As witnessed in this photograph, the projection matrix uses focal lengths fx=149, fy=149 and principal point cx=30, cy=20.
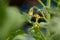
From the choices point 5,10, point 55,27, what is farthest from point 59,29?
point 5,10

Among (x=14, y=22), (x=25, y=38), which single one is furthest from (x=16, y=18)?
(x=25, y=38)

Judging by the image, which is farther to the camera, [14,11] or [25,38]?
[25,38]

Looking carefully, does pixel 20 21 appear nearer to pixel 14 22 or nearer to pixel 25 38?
pixel 14 22

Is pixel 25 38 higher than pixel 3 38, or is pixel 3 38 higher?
pixel 25 38

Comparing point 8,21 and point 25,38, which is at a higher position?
point 25,38

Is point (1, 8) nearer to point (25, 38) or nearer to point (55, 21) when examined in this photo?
point (55, 21)

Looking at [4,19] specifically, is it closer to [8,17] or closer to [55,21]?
[8,17]

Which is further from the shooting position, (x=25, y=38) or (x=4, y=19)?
(x=25, y=38)
